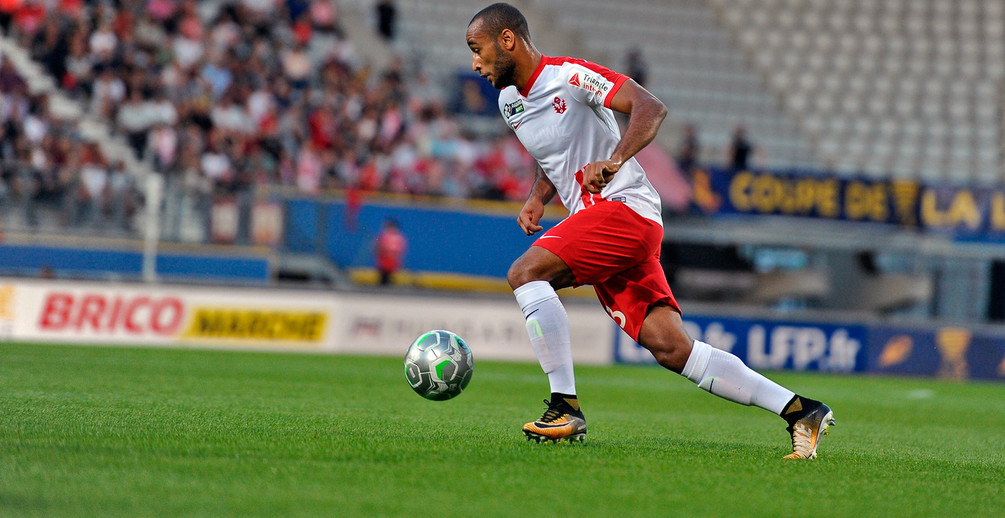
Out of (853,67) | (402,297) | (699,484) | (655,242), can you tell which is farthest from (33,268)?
(853,67)

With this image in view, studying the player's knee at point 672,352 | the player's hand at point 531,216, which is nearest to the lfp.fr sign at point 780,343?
the player's hand at point 531,216

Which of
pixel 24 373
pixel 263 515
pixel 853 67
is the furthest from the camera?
pixel 853 67

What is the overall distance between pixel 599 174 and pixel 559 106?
2.03 feet

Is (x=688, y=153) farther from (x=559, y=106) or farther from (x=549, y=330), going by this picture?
(x=549, y=330)

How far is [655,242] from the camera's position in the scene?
571 cm

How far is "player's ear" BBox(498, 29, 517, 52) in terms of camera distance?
18.5 ft

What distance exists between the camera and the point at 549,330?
5.61 m

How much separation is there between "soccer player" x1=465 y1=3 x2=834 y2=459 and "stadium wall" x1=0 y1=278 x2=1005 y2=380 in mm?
10897

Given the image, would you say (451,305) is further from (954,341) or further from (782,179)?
(954,341)

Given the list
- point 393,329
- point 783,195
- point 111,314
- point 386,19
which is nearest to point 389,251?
point 393,329

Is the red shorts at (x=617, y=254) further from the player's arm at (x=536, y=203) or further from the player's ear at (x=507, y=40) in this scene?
the player's ear at (x=507, y=40)

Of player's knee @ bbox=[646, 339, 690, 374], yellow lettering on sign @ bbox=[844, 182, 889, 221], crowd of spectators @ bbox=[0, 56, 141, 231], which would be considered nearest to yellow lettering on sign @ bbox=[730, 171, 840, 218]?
yellow lettering on sign @ bbox=[844, 182, 889, 221]

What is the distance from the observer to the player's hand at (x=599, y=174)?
5262mm

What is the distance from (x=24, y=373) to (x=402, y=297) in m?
8.32
